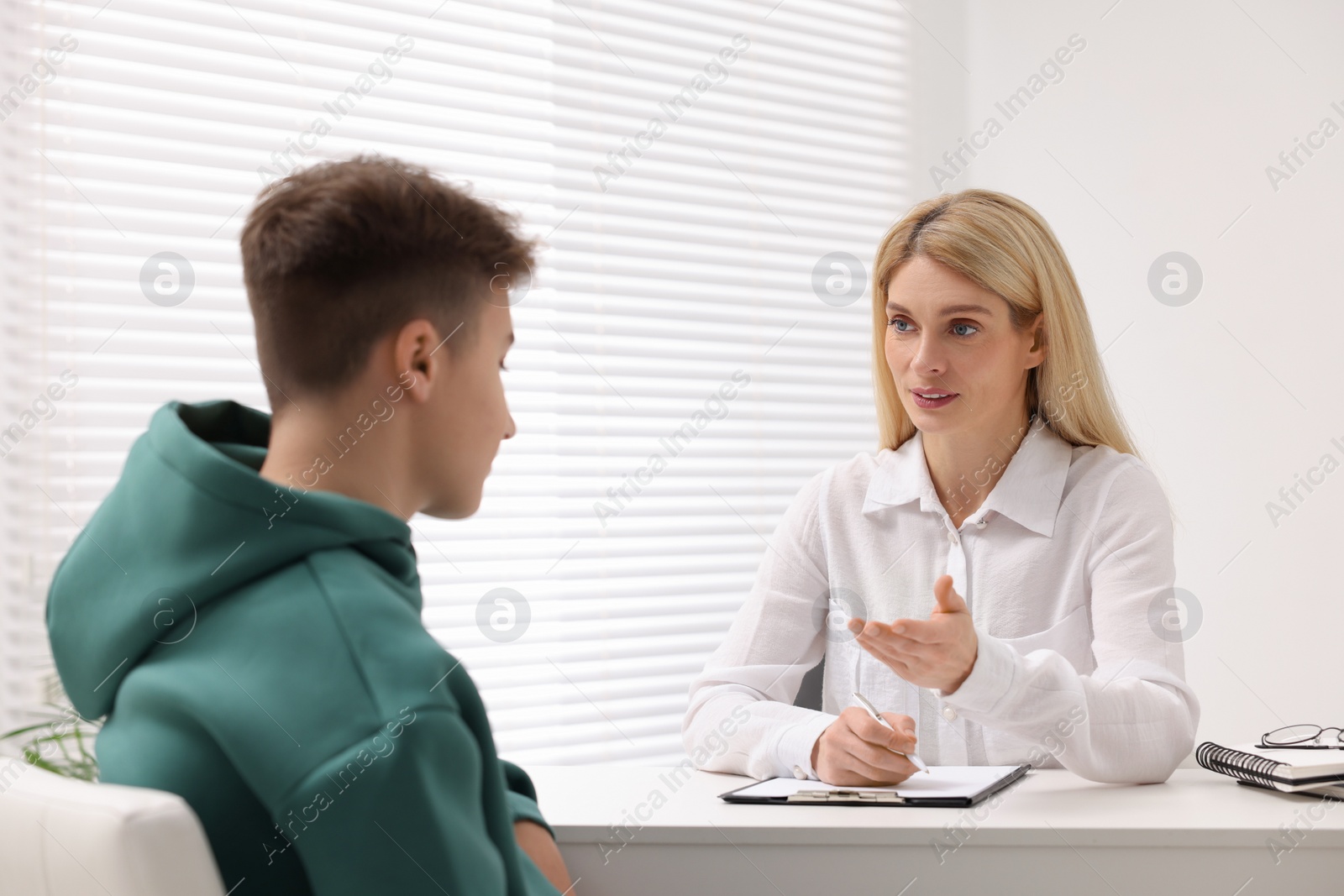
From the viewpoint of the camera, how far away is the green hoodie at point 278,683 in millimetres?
690

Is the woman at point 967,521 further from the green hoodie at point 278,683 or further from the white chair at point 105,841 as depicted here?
the white chair at point 105,841

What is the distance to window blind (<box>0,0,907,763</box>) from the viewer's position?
2164 mm

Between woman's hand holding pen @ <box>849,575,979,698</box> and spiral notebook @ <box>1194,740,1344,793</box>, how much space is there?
Result: 39 cm

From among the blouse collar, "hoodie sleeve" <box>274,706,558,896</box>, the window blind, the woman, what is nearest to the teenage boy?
"hoodie sleeve" <box>274,706,558,896</box>

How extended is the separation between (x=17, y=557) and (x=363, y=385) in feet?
5.06

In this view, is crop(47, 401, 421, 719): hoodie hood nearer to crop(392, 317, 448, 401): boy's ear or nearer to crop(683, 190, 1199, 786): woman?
crop(392, 317, 448, 401): boy's ear

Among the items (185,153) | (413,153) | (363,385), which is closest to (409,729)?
(363,385)

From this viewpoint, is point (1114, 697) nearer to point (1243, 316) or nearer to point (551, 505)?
point (551, 505)

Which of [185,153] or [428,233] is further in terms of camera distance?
[185,153]

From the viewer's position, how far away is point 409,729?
27.4 inches

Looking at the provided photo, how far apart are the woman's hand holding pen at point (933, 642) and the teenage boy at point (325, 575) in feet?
Result: 1.49

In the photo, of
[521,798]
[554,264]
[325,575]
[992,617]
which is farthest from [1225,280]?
[325,575]

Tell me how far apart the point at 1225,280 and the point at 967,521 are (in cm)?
167

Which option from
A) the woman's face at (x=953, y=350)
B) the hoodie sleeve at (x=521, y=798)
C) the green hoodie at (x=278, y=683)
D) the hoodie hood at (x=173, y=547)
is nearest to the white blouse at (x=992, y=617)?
the woman's face at (x=953, y=350)
